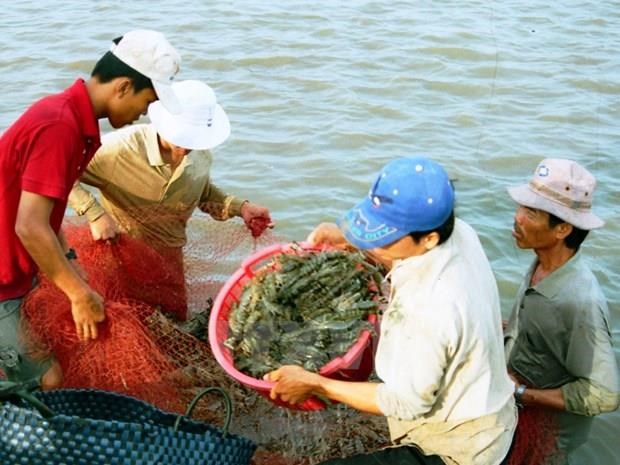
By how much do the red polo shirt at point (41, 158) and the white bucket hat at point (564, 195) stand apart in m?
2.19

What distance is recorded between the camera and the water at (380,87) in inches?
300

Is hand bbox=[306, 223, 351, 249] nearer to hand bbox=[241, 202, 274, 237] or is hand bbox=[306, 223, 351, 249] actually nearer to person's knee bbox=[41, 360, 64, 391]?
hand bbox=[241, 202, 274, 237]

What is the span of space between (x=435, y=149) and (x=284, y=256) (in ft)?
15.4

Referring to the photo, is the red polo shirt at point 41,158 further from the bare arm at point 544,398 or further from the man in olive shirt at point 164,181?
the bare arm at point 544,398

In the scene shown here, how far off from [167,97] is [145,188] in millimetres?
1035

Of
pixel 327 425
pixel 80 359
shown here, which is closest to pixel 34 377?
pixel 80 359

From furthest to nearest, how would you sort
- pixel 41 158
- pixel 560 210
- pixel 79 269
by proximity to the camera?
pixel 79 269 < pixel 560 210 < pixel 41 158

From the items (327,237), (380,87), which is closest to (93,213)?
(327,237)

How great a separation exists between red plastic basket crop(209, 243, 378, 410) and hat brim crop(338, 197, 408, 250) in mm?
811

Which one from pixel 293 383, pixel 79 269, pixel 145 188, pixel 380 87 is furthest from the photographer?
pixel 380 87

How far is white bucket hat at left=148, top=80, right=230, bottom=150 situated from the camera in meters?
4.33

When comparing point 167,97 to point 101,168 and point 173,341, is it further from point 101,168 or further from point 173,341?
point 173,341

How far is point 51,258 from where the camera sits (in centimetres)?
349

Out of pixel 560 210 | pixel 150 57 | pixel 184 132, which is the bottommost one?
pixel 560 210
